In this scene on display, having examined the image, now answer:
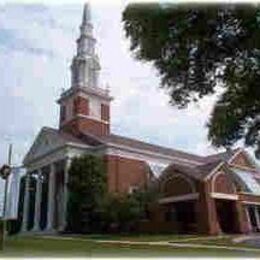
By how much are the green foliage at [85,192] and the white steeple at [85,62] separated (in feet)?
34.0

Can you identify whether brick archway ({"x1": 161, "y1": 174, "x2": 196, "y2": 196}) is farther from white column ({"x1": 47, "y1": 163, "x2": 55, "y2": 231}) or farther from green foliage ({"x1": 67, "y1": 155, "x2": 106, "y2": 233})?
white column ({"x1": 47, "y1": 163, "x2": 55, "y2": 231})

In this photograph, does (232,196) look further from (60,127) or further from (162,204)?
(60,127)

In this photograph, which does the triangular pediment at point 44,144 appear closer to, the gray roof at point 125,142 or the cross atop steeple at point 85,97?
the gray roof at point 125,142

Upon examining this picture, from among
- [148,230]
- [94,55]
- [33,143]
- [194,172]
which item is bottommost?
[148,230]

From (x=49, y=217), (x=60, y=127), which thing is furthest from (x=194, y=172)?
(x=60, y=127)

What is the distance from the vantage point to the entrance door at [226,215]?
117 feet

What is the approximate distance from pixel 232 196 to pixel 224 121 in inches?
990

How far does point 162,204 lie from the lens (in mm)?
36906

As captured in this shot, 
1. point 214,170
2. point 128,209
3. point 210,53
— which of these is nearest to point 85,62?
point 214,170

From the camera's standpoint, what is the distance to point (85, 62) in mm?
47750

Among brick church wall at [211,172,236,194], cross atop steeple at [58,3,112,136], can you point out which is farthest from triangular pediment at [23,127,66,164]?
brick church wall at [211,172,236,194]

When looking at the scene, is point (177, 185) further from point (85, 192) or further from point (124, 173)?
point (124, 173)

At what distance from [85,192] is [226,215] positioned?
994 centimetres

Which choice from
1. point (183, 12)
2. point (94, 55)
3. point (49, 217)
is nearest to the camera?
point (183, 12)
